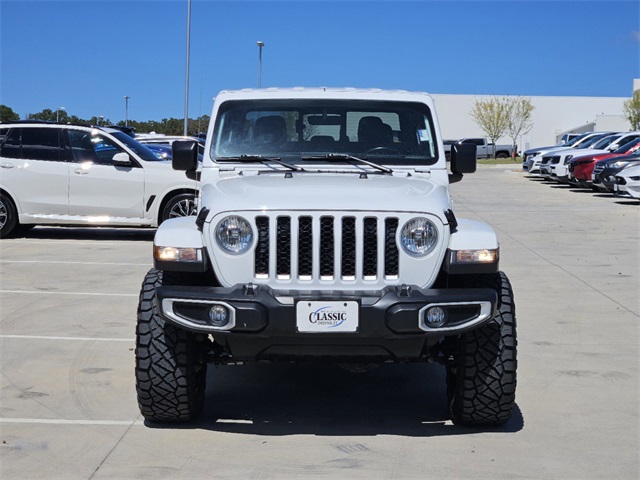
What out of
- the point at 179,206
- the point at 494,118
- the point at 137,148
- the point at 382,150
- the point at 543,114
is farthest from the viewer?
the point at 543,114

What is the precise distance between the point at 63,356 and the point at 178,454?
2.60 meters

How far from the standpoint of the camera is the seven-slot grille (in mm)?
5492

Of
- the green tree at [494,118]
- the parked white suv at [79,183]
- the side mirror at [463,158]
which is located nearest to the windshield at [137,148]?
the parked white suv at [79,183]

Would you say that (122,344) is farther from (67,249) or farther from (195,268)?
(67,249)

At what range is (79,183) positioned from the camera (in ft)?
50.3

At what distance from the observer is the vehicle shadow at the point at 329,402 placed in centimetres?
592

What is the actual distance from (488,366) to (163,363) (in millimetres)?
1753

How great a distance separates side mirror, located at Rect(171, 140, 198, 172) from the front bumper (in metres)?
1.89

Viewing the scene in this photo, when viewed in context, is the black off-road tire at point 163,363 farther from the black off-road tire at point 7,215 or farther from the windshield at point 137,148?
the black off-road tire at point 7,215

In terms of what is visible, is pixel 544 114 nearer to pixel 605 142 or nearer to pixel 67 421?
pixel 605 142

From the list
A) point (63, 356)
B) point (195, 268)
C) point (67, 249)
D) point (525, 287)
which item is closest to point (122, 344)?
point (63, 356)

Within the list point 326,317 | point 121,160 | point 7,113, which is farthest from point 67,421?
point 7,113

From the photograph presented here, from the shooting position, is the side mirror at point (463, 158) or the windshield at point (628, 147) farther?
the windshield at point (628, 147)

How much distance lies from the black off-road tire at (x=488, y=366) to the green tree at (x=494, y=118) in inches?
2947
